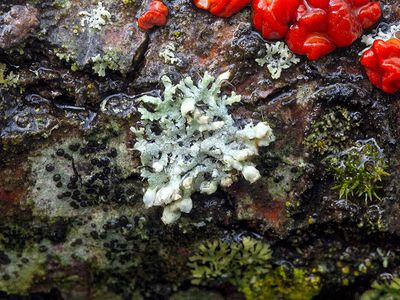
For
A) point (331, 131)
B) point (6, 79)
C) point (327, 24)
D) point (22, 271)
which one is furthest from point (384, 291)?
point (6, 79)

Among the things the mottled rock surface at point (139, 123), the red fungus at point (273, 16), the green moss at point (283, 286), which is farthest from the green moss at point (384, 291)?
the red fungus at point (273, 16)

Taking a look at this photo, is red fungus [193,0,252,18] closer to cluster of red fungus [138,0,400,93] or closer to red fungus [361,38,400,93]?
cluster of red fungus [138,0,400,93]

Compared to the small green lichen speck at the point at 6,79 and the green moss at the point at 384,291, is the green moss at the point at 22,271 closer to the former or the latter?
the small green lichen speck at the point at 6,79

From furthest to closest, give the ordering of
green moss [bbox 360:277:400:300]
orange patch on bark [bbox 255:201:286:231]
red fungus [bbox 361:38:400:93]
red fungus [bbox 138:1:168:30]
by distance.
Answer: green moss [bbox 360:277:400:300] → orange patch on bark [bbox 255:201:286:231] → red fungus [bbox 138:1:168:30] → red fungus [bbox 361:38:400:93]

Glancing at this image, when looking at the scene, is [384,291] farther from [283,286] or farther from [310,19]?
[310,19]

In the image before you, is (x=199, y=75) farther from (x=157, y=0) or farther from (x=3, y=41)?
(x=3, y=41)

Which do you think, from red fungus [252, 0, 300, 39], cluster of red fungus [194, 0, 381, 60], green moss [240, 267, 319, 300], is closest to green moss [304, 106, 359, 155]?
cluster of red fungus [194, 0, 381, 60]

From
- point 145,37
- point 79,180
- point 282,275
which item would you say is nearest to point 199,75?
point 145,37
